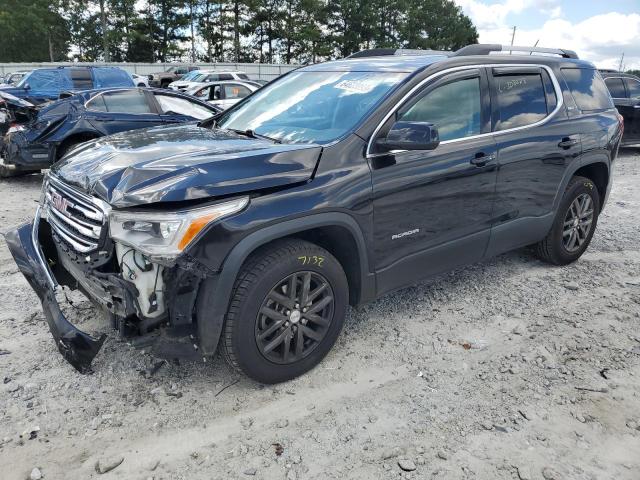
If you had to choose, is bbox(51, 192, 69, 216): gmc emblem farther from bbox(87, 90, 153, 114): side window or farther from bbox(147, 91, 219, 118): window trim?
bbox(147, 91, 219, 118): window trim

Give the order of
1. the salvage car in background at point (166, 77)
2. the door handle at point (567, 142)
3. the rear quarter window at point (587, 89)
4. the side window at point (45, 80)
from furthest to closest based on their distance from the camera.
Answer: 1. the salvage car in background at point (166, 77)
2. the side window at point (45, 80)
3. the rear quarter window at point (587, 89)
4. the door handle at point (567, 142)

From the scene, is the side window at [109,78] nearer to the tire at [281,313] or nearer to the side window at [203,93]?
the side window at [203,93]

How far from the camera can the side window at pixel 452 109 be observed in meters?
3.38

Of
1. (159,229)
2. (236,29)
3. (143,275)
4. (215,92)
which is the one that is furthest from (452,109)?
(236,29)

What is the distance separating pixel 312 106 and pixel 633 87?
10.8 meters

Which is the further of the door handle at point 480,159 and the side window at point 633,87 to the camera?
the side window at point 633,87

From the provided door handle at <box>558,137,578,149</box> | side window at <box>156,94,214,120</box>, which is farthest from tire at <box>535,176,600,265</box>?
side window at <box>156,94,214,120</box>

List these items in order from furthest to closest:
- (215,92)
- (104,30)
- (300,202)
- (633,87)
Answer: (104,30) < (215,92) < (633,87) < (300,202)

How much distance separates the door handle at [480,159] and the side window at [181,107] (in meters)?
6.13

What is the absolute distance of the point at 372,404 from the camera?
289 centimetres

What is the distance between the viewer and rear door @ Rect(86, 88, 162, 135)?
820cm

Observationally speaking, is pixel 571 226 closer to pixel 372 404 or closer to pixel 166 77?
pixel 372 404

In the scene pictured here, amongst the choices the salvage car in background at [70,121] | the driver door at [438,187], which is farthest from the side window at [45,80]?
the driver door at [438,187]

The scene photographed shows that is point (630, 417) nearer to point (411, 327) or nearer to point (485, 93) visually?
point (411, 327)
